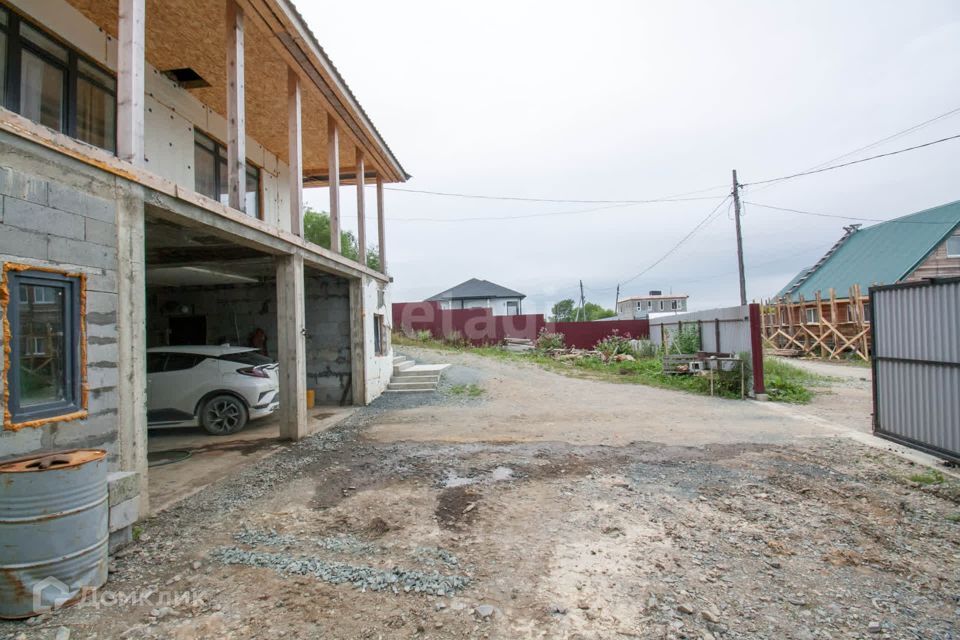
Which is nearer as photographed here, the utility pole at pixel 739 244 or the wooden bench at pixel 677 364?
the wooden bench at pixel 677 364

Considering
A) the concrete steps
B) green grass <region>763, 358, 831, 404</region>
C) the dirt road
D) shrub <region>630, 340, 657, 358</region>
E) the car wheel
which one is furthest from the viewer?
shrub <region>630, 340, 657, 358</region>

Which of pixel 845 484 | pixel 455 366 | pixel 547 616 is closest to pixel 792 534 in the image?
pixel 845 484

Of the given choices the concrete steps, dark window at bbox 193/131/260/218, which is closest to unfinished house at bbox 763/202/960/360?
the concrete steps

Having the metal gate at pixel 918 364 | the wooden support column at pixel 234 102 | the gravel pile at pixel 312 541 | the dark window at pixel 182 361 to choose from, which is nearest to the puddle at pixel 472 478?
the gravel pile at pixel 312 541

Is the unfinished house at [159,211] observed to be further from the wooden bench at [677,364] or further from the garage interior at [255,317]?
the wooden bench at [677,364]

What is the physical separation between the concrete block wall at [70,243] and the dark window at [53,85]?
2.62 metres

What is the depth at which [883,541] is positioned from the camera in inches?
141

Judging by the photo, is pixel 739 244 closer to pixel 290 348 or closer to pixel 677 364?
pixel 677 364

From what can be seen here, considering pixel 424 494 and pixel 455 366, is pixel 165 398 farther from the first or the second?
pixel 455 366

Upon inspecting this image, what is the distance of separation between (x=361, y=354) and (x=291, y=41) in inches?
232

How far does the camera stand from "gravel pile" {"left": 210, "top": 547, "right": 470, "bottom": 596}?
2.99 metres

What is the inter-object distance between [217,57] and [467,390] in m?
8.38

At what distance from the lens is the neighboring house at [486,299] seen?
125ft

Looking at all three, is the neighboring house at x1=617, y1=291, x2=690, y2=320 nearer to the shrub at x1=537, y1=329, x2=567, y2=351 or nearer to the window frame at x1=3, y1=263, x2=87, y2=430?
the shrub at x1=537, y1=329, x2=567, y2=351
